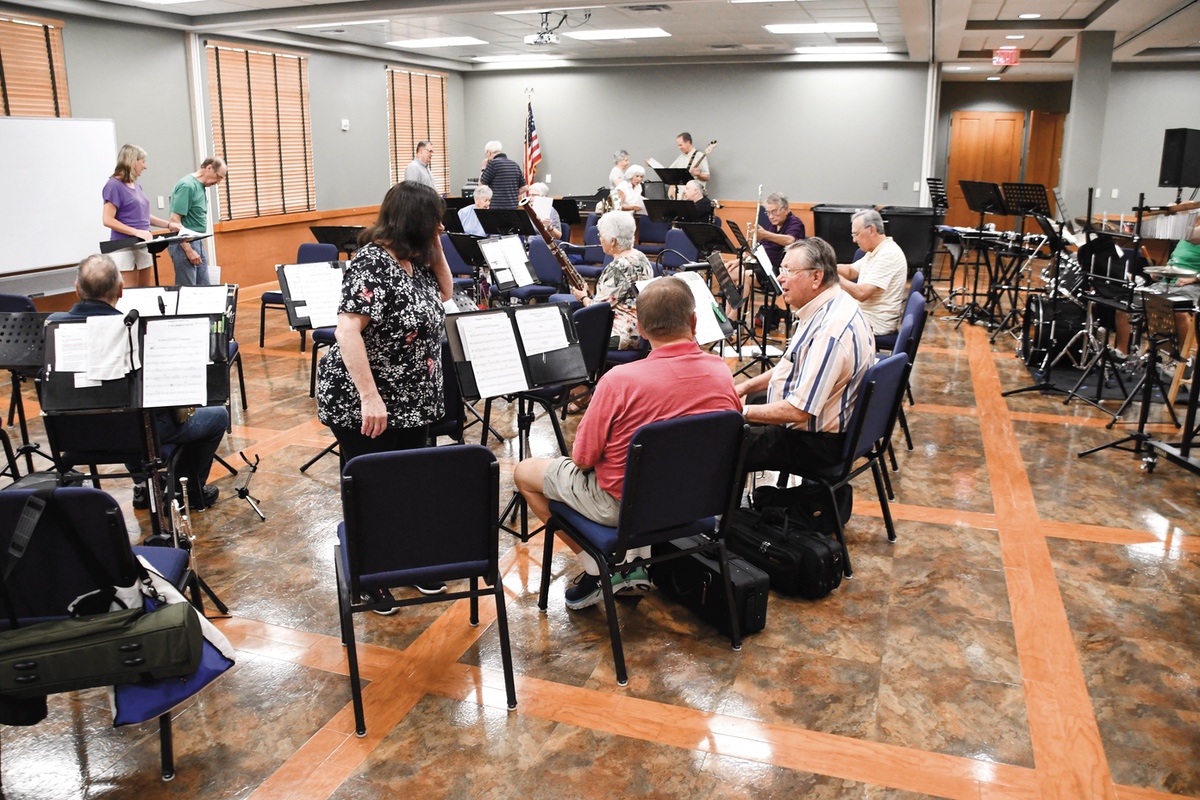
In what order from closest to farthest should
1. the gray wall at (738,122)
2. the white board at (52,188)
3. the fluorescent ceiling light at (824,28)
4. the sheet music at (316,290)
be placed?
the sheet music at (316,290)
the white board at (52,188)
the fluorescent ceiling light at (824,28)
the gray wall at (738,122)

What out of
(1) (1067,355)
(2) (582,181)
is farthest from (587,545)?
(2) (582,181)

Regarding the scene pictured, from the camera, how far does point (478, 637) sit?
10.6 feet

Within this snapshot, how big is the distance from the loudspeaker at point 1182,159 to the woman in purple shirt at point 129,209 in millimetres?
9089

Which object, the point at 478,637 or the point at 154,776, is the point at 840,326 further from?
the point at 154,776

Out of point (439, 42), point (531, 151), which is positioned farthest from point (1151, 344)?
point (531, 151)

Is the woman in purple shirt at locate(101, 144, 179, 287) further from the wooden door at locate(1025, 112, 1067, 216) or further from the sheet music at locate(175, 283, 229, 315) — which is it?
the wooden door at locate(1025, 112, 1067, 216)

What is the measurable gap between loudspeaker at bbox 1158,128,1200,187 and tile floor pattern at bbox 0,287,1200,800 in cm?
541

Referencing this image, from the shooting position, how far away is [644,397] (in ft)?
9.42

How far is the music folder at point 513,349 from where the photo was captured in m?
3.50

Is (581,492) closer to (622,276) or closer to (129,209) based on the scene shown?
(622,276)

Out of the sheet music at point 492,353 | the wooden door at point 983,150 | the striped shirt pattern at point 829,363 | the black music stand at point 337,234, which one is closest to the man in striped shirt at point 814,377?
the striped shirt pattern at point 829,363

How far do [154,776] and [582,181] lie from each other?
1339 cm

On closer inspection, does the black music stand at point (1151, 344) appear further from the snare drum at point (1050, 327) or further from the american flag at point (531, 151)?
the american flag at point (531, 151)

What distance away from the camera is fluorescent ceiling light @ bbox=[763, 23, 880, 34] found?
1044 cm
